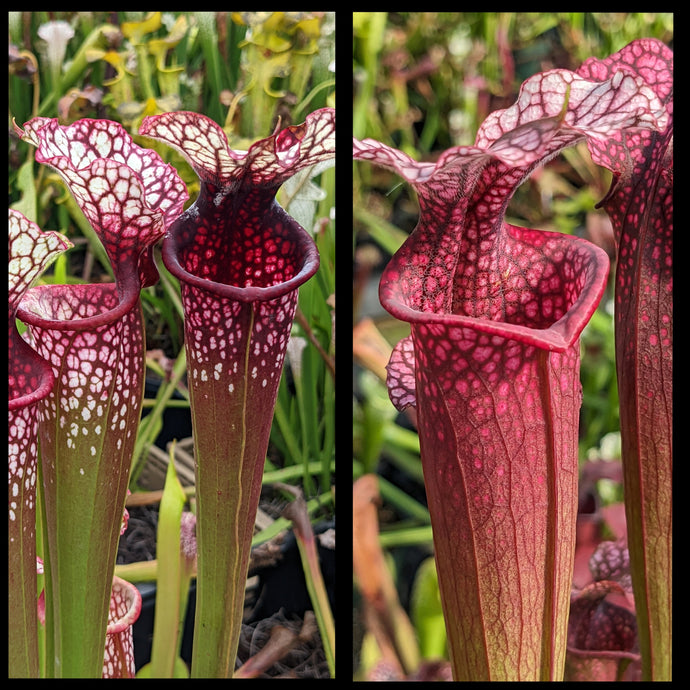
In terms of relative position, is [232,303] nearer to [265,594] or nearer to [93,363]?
[93,363]

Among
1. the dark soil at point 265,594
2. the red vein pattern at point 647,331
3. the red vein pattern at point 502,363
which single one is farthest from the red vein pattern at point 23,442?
the red vein pattern at point 647,331

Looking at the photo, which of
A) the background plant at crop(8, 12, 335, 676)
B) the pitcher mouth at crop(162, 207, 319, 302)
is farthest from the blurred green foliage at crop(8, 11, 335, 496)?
the pitcher mouth at crop(162, 207, 319, 302)

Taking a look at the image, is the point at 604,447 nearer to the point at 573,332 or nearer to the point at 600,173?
the point at 600,173

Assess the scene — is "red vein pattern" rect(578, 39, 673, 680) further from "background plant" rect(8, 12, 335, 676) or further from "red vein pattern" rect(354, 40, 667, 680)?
"background plant" rect(8, 12, 335, 676)

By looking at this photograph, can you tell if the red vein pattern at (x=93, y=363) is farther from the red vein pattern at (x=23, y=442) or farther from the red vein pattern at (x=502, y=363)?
the red vein pattern at (x=502, y=363)

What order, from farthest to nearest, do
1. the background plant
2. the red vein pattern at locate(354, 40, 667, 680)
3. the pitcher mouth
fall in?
the background plant < the pitcher mouth < the red vein pattern at locate(354, 40, 667, 680)

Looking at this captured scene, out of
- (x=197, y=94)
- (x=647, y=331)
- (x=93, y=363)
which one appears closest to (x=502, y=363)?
(x=647, y=331)
